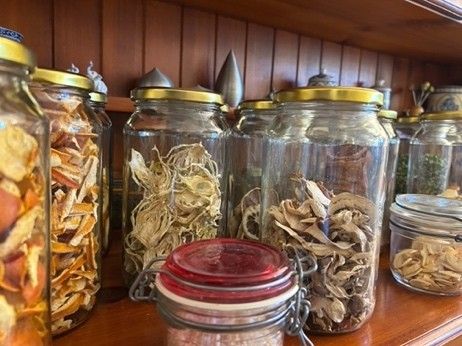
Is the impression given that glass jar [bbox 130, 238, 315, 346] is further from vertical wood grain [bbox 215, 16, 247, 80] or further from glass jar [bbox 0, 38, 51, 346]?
vertical wood grain [bbox 215, 16, 247, 80]

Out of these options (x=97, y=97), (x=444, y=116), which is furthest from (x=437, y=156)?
(x=97, y=97)

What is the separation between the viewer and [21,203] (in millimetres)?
248

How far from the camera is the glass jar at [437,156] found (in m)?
0.66

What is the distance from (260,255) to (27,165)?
0.18 metres

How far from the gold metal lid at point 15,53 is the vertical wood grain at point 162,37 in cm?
49

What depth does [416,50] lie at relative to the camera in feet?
3.33

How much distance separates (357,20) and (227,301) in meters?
0.68

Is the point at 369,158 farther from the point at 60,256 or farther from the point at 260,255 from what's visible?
the point at 60,256

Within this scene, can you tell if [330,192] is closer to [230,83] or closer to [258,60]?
[230,83]

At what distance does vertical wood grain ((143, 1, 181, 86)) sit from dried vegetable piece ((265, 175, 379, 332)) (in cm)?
44

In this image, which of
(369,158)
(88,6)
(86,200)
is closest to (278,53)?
(88,6)

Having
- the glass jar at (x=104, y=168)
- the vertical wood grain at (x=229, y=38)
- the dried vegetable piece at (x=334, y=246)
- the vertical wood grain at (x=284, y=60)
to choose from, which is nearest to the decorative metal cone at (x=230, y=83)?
the vertical wood grain at (x=229, y=38)

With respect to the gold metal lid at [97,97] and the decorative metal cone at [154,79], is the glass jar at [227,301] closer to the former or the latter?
the gold metal lid at [97,97]

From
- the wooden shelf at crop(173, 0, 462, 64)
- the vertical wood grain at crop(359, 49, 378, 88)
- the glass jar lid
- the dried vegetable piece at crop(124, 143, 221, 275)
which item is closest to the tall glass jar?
the dried vegetable piece at crop(124, 143, 221, 275)
